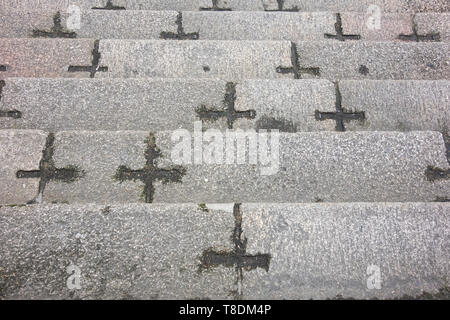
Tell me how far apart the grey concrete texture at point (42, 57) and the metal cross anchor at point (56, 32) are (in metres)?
0.36

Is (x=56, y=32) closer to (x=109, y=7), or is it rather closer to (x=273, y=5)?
(x=109, y=7)

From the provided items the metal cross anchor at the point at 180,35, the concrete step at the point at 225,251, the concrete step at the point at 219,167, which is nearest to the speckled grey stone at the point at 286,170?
the concrete step at the point at 219,167

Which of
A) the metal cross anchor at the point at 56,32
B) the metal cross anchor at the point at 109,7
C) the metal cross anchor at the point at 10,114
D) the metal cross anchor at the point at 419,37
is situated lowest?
the metal cross anchor at the point at 10,114

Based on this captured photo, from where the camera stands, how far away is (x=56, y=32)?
2.72m

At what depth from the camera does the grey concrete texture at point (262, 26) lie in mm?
2762

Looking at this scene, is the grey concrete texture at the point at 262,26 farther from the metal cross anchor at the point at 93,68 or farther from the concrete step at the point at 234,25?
the metal cross anchor at the point at 93,68

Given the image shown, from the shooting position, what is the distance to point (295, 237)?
136 centimetres

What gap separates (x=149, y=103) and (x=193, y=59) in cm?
51

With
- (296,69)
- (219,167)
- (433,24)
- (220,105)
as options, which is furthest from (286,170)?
(433,24)

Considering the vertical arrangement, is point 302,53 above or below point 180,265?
above

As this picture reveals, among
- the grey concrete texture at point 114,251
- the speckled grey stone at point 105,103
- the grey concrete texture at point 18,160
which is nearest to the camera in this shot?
the grey concrete texture at point 114,251
